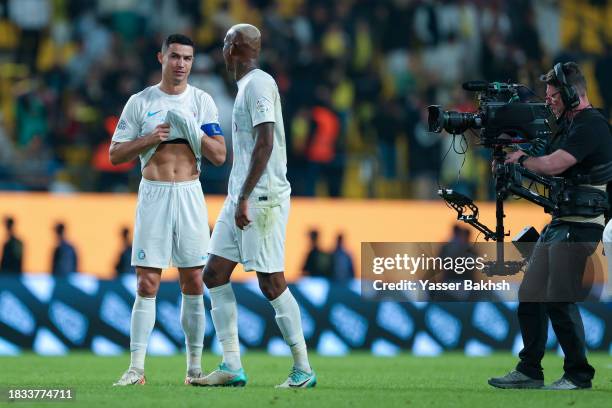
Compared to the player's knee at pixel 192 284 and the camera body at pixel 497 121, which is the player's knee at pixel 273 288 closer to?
the player's knee at pixel 192 284

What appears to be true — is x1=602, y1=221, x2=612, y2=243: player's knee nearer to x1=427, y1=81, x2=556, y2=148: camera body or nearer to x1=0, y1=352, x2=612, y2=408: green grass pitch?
x1=427, y1=81, x2=556, y2=148: camera body

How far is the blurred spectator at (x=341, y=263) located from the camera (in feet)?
58.4

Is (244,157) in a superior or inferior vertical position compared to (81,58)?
inferior

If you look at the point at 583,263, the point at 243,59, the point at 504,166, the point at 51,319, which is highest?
the point at 243,59

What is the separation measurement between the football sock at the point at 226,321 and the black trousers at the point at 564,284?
6.89 feet

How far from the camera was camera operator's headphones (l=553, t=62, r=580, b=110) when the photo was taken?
9.45m

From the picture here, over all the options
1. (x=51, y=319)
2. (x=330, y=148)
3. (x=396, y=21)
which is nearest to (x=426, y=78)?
(x=396, y=21)

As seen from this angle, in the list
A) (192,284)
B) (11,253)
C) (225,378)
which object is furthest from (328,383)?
(11,253)

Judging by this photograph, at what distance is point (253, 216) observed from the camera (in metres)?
9.16

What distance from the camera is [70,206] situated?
58.9ft

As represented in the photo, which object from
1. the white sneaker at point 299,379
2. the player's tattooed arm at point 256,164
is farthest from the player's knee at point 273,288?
the white sneaker at point 299,379

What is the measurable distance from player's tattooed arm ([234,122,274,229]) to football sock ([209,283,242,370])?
614 mm

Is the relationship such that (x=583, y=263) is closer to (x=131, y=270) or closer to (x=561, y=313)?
(x=561, y=313)

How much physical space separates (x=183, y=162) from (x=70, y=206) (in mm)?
8419
